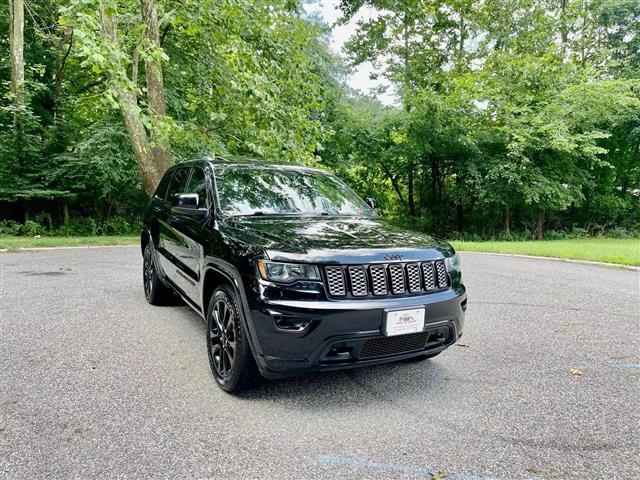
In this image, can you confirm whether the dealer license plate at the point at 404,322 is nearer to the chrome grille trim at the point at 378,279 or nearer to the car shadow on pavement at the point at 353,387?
the chrome grille trim at the point at 378,279

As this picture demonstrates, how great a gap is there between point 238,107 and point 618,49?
759 inches

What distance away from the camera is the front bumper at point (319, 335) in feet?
8.79

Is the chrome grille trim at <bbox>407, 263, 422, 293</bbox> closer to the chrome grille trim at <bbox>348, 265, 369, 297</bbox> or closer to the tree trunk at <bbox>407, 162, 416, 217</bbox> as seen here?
the chrome grille trim at <bbox>348, 265, 369, 297</bbox>

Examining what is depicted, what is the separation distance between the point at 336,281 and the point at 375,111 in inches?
744

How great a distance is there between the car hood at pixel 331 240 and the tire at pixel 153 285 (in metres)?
2.47

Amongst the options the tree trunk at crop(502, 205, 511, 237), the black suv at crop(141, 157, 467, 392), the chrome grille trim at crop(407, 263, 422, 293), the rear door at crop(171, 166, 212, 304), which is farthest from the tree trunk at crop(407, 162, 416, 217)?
the chrome grille trim at crop(407, 263, 422, 293)

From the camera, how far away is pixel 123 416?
2.80m

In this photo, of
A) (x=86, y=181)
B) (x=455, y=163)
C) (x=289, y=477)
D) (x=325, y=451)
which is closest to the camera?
(x=289, y=477)

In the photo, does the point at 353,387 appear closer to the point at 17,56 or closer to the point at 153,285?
the point at 153,285

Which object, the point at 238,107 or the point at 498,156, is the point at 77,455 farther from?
the point at 498,156

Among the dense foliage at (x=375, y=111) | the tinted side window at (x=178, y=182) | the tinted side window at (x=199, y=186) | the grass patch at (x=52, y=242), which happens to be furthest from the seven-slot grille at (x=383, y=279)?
the grass patch at (x=52, y=242)

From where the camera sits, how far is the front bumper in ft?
8.79

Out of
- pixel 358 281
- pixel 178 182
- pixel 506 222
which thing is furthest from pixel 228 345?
pixel 506 222

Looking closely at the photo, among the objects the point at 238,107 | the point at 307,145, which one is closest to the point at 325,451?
the point at 307,145
